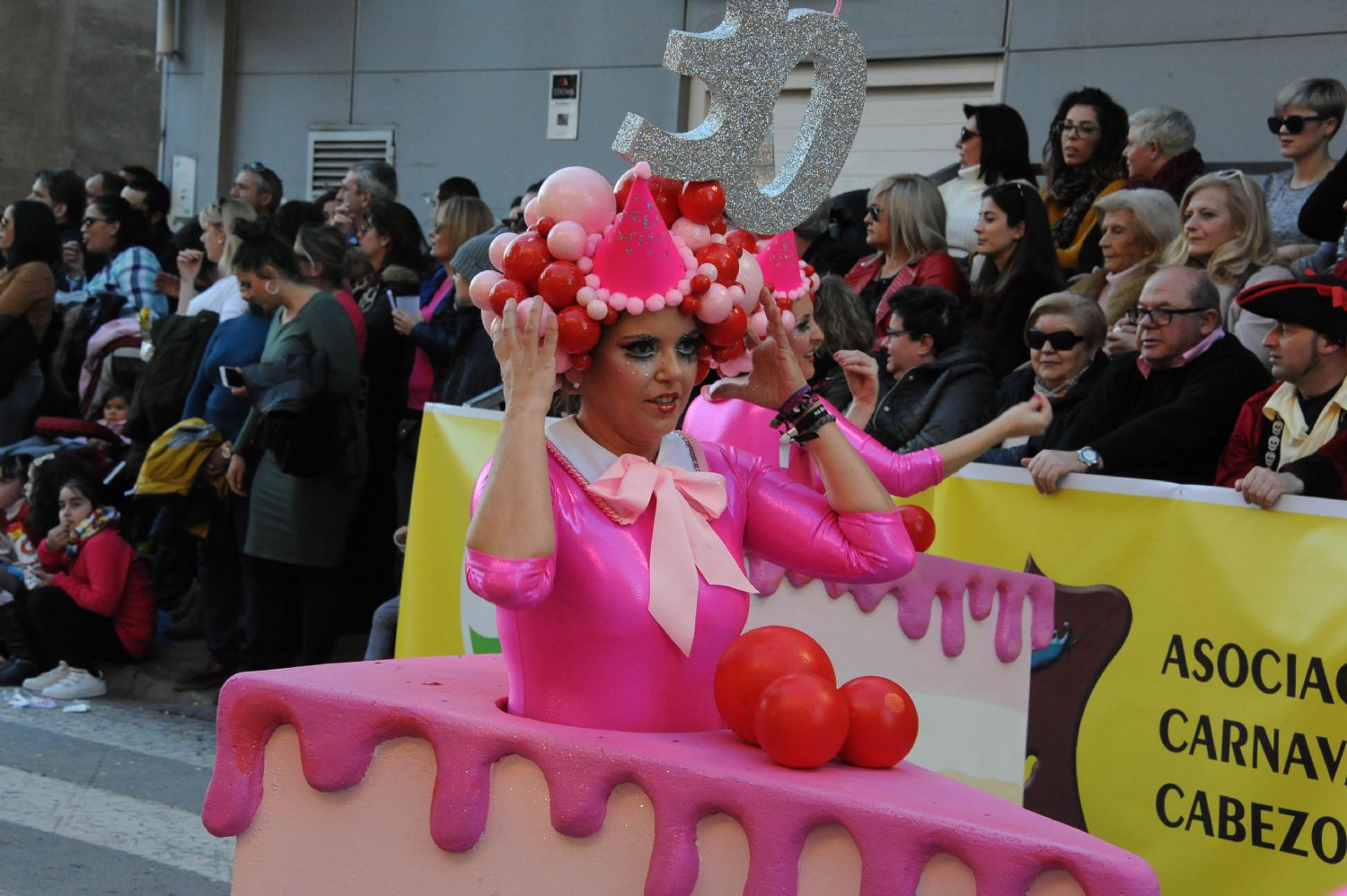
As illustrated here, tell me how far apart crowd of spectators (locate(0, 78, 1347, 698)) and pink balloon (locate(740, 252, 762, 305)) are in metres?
1.26

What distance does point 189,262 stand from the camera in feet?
28.2

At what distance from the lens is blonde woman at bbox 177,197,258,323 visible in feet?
25.8

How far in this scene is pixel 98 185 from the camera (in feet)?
34.7

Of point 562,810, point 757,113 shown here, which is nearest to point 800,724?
point 562,810

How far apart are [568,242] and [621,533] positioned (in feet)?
1.68

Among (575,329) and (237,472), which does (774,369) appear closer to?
(575,329)

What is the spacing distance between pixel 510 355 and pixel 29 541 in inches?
238

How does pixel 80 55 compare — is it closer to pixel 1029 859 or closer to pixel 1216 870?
pixel 1216 870

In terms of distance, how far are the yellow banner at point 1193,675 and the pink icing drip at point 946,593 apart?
37 cm

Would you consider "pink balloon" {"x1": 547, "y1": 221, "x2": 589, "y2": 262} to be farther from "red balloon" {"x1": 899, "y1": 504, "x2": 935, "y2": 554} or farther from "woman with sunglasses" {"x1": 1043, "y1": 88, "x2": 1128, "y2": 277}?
"woman with sunglasses" {"x1": 1043, "y1": 88, "x2": 1128, "y2": 277}

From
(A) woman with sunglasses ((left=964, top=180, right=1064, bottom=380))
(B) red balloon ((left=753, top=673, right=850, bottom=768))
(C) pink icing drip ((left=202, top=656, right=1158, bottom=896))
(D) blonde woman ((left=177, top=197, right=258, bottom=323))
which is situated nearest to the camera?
(C) pink icing drip ((left=202, top=656, right=1158, bottom=896))

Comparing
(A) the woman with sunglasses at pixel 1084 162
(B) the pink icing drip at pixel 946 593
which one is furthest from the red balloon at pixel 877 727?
(A) the woman with sunglasses at pixel 1084 162

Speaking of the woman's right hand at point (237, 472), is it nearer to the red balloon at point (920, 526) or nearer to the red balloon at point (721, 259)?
the red balloon at point (920, 526)

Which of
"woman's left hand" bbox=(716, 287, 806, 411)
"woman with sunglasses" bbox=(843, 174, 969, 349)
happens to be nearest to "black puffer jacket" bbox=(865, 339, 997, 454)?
"woman with sunglasses" bbox=(843, 174, 969, 349)
